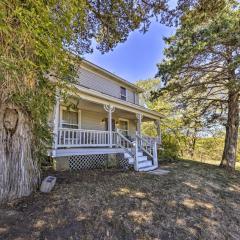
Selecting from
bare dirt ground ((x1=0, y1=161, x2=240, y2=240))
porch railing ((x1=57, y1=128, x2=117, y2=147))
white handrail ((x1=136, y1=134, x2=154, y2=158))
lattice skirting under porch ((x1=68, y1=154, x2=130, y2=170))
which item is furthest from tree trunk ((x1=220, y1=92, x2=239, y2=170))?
porch railing ((x1=57, y1=128, x2=117, y2=147))

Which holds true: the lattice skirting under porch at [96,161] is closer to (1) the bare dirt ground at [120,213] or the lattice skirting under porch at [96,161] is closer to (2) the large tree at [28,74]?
(1) the bare dirt ground at [120,213]

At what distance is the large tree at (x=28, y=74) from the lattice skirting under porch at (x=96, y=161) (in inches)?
144

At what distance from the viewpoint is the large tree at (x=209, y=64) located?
819 cm

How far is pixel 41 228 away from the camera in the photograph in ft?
11.5

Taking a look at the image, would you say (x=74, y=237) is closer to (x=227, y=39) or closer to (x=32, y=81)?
(x=32, y=81)

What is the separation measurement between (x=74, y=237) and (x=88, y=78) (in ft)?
33.4

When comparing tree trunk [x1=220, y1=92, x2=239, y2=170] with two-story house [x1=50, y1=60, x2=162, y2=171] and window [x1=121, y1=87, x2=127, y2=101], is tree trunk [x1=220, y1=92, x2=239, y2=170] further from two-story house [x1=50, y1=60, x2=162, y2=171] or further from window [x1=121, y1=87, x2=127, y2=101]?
window [x1=121, y1=87, x2=127, y2=101]

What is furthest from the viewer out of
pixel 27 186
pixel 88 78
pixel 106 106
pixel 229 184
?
pixel 88 78

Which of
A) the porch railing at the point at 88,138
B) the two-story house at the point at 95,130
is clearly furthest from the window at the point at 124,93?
the porch railing at the point at 88,138

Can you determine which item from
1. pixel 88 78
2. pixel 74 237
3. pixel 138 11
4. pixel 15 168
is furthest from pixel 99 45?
pixel 74 237

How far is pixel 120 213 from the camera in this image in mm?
4285

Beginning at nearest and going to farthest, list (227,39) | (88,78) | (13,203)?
(13,203), (227,39), (88,78)

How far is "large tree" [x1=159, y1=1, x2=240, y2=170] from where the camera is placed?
26.9 feet

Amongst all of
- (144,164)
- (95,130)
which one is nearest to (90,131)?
(95,130)
